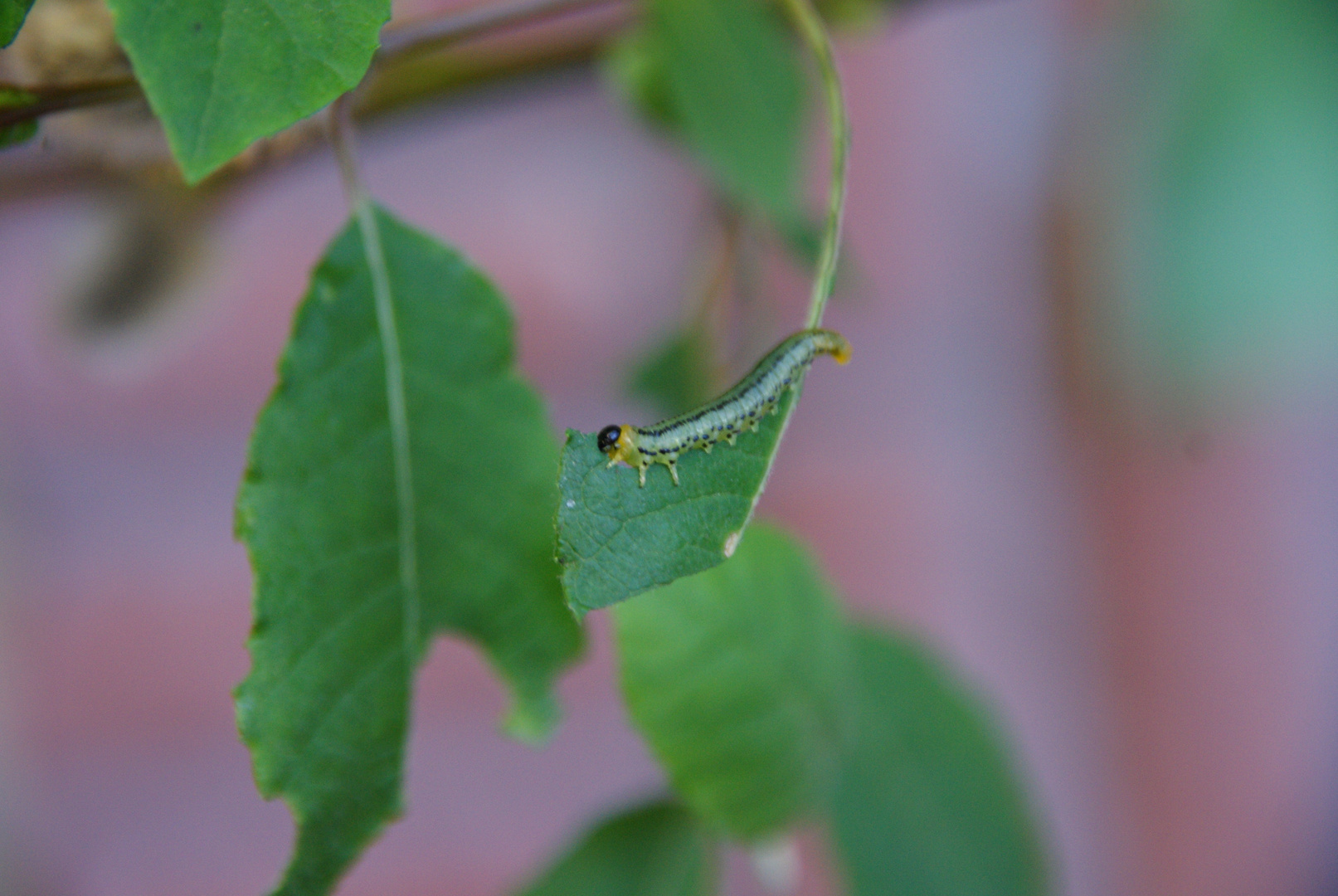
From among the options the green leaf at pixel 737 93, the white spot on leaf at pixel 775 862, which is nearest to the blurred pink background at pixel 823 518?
the green leaf at pixel 737 93

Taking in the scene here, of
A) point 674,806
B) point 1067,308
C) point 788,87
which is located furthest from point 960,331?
point 674,806

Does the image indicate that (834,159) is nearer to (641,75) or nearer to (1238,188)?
(1238,188)

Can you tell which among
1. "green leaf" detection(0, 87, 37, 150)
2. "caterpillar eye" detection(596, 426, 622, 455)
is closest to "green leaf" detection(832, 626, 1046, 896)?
"caterpillar eye" detection(596, 426, 622, 455)

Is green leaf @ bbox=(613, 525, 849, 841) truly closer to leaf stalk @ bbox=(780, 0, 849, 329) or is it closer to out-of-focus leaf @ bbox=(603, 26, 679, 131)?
leaf stalk @ bbox=(780, 0, 849, 329)

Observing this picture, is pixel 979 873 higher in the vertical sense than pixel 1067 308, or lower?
lower

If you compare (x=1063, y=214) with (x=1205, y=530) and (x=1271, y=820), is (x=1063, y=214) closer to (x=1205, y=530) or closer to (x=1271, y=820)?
(x=1205, y=530)

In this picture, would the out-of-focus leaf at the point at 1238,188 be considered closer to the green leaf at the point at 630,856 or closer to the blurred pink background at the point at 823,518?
the green leaf at the point at 630,856
